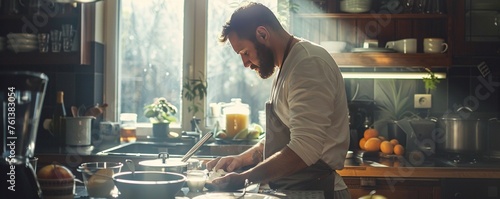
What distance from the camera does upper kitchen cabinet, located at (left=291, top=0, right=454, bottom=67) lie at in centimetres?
323

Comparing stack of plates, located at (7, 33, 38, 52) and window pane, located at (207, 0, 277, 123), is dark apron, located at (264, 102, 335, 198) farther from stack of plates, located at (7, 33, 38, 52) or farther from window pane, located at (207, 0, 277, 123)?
stack of plates, located at (7, 33, 38, 52)

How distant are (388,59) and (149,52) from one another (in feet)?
5.15

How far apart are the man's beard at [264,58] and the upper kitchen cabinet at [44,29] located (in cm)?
164

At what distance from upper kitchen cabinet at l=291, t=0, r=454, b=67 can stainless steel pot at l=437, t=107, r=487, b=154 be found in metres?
0.34

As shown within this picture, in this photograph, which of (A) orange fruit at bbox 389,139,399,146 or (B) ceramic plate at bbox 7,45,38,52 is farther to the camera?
(B) ceramic plate at bbox 7,45,38,52

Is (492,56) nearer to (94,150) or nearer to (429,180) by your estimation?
(429,180)

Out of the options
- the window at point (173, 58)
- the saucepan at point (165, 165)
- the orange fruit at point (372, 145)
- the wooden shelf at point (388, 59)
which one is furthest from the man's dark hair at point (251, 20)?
the window at point (173, 58)

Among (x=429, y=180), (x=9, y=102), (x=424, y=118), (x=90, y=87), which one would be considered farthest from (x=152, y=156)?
(x=9, y=102)

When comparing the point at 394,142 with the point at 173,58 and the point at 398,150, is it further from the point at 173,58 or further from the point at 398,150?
the point at 173,58

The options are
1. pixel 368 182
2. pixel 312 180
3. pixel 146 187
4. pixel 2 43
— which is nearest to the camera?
pixel 146 187

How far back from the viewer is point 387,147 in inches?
124

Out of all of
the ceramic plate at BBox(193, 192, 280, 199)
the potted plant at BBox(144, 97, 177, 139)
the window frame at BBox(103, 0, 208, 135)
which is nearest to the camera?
the ceramic plate at BBox(193, 192, 280, 199)

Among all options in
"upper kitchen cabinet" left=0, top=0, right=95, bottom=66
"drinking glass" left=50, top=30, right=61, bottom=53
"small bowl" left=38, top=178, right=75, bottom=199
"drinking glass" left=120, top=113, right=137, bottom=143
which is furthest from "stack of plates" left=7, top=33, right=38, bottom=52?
"small bowl" left=38, top=178, right=75, bottom=199

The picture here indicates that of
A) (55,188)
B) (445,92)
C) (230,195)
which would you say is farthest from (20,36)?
(445,92)
